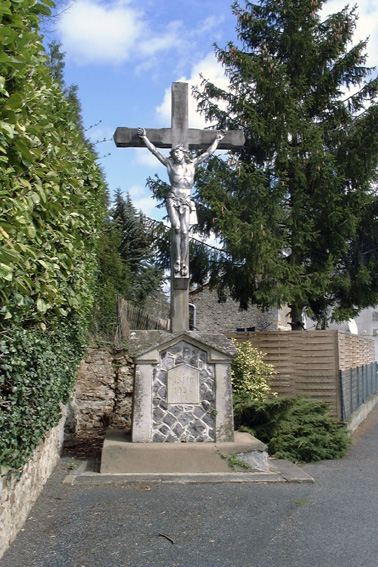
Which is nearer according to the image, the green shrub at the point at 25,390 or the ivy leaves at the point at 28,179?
the ivy leaves at the point at 28,179

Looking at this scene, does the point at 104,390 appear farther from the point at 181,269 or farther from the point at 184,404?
the point at 181,269

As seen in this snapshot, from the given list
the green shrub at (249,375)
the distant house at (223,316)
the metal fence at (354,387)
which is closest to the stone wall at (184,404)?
the green shrub at (249,375)

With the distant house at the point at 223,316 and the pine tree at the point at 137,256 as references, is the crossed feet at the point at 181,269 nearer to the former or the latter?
the pine tree at the point at 137,256

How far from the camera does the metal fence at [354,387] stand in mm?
11438

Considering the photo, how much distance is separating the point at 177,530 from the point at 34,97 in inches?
148

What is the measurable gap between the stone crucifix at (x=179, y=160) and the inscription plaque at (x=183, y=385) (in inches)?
22.1

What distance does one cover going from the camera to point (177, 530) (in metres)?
5.09

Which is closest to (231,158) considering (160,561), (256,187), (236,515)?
(256,187)

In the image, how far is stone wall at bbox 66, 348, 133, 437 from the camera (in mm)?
10883

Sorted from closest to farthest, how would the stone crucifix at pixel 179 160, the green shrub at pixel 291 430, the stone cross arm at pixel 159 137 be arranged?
the stone crucifix at pixel 179 160, the stone cross arm at pixel 159 137, the green shrub at pixel 291 430

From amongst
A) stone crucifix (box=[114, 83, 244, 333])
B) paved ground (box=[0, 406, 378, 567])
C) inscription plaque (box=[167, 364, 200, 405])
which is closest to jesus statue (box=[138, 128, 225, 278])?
stone crucifix (box=[114, 83, 244, 333])

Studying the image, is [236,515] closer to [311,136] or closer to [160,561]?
[160,561]

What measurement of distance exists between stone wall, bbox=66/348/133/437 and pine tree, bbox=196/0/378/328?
3833 mm

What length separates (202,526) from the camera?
205 inches
